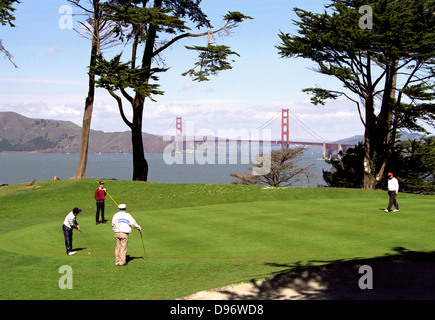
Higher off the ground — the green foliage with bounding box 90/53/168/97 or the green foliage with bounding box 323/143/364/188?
the green foliage with bounding box 90/53/168/97

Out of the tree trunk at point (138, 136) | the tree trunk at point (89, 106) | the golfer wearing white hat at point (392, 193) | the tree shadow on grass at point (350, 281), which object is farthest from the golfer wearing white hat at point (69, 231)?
the tree trunk at point (138, 136)

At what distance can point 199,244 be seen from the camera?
17109 millimetres

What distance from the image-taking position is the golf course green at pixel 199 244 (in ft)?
41.7

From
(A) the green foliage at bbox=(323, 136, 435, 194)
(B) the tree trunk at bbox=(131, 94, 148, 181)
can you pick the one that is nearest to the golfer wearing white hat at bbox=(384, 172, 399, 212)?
(B) the tree trunk at bbox=(131, 94, 148, 181)

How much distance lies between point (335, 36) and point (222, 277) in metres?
32.2

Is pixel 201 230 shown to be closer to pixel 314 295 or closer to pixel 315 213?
pixel 315 213

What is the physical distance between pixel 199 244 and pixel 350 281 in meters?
6.27

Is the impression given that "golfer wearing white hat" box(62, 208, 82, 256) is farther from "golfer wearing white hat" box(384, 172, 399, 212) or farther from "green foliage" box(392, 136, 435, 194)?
"green foliage" box(392, 136, 435, 194)

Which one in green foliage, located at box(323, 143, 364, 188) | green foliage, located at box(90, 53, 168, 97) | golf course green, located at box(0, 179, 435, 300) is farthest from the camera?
green foliage, located at box(323, 143, 364, 188)

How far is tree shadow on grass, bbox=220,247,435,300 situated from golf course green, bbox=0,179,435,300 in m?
0.57

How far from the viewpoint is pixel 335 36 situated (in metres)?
41.3

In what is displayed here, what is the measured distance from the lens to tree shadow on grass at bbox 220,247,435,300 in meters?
11.0

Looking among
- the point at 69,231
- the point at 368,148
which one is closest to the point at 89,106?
the point at 368,148

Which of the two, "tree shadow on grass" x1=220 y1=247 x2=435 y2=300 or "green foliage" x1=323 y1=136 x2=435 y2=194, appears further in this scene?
"green foliage" x1=323 y1=136 x2=435 y2=194
